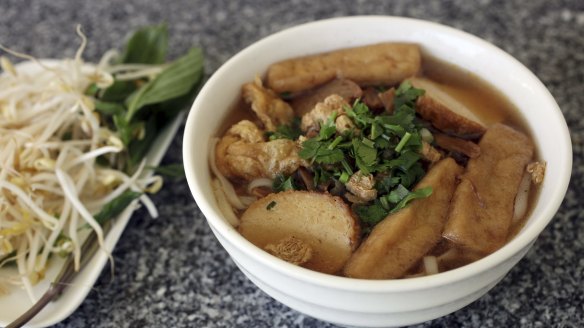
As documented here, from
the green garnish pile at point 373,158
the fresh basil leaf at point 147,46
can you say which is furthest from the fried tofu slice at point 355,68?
the fresh basil leaf at point 147,46

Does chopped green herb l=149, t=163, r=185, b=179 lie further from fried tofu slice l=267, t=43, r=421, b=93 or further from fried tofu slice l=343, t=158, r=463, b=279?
fried tofu slice l=343, t=158, r=463, b=279

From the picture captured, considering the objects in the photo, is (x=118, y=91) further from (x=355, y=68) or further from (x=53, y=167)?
(x=355, y=68)

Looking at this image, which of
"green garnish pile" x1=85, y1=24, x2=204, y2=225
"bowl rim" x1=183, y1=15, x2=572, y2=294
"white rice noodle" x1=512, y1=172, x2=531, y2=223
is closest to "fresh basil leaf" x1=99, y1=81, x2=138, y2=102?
"green garnish pile" x1=85, y1=24, x2=204, y2=225

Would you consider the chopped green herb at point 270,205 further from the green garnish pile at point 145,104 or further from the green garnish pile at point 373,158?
the green garnish pile at point 145,104

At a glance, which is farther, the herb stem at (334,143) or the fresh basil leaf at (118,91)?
the fresh basil leaf at (118,91)

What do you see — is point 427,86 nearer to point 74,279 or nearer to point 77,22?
point 74,279
